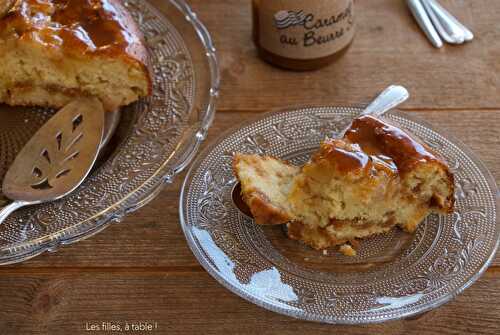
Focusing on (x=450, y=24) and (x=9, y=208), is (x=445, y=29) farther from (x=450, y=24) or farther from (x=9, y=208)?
(x=9, y=208)

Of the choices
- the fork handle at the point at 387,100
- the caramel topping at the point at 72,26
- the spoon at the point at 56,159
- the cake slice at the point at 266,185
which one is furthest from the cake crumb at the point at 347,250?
the caramel topping at the point at 72,26

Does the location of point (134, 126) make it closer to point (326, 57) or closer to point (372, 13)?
point (326, 57)

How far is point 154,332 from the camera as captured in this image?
5.56ft

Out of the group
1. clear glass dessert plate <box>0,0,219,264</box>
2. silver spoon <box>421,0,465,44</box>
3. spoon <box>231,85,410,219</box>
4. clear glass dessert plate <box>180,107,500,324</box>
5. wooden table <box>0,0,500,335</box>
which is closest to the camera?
clear glass dessert plate <box>180,107,500,324</box>

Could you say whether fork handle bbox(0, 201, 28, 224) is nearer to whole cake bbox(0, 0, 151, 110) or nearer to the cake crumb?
whole cake bbox(0, 0, 151, 110)

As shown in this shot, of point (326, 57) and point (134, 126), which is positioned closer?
point (134, 126)

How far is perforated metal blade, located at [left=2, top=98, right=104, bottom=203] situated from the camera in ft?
6.38

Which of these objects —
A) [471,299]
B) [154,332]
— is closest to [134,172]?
[154,332]

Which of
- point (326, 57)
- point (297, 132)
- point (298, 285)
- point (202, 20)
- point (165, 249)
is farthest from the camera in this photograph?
point (202, 20)

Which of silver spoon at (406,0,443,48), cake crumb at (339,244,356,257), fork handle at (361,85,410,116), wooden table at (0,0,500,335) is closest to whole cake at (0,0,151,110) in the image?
wooden table at (0,0,500,335)

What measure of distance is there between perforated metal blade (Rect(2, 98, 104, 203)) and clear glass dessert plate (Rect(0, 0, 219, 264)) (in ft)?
0.14

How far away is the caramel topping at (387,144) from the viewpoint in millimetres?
1759

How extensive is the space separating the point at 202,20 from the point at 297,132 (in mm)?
857

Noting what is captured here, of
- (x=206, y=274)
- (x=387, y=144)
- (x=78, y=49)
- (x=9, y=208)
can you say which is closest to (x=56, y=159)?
(x=9, y=208)
